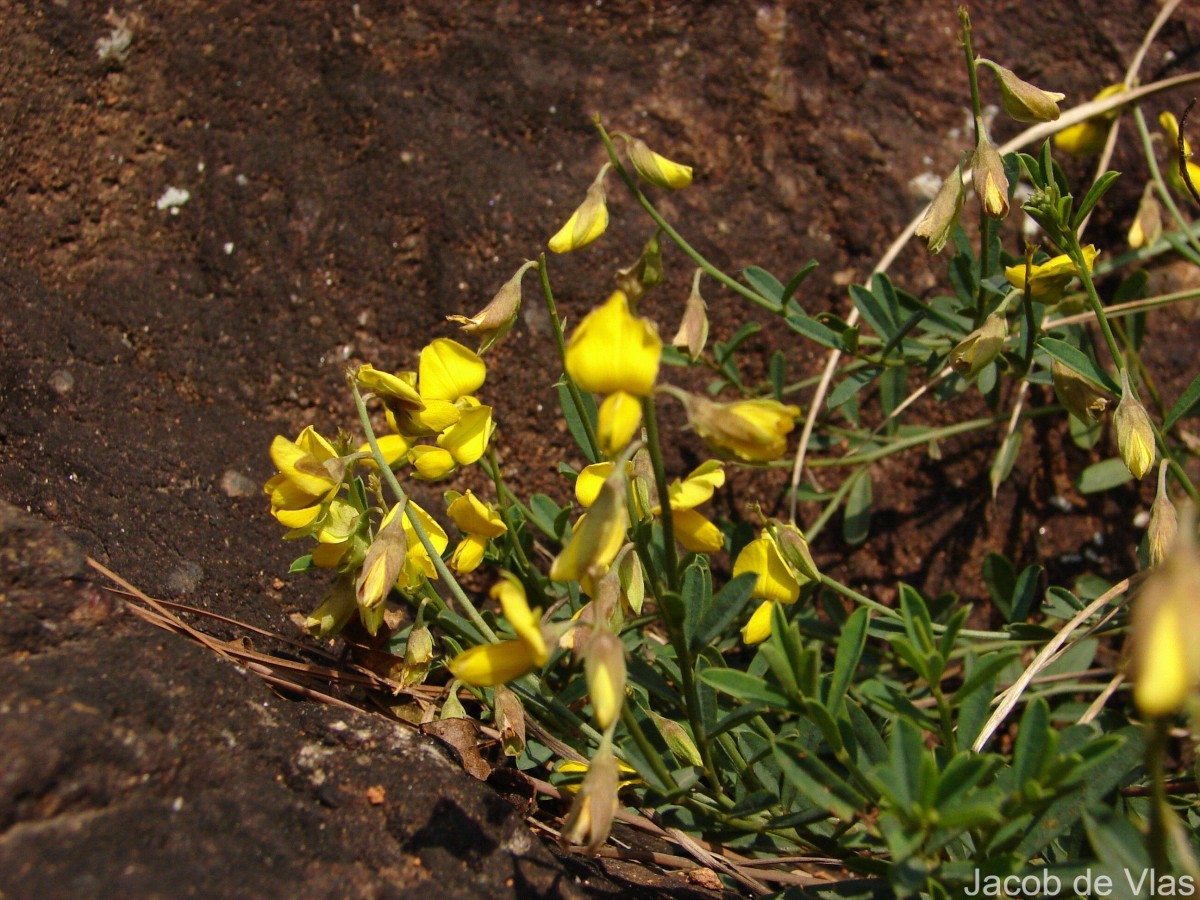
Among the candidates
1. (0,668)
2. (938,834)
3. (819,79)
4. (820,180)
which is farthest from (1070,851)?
(819,79)

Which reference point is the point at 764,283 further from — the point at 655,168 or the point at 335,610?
the point at 335,610

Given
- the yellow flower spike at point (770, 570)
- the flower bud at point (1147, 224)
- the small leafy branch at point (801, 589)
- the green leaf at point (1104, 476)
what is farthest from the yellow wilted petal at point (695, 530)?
the flower bud at point (1147, 224)

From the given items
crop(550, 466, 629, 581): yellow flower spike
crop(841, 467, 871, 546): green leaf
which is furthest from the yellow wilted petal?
crop(841, 467, 871, 546): green leaf

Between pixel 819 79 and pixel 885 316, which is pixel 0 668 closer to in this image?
pixel 885 316

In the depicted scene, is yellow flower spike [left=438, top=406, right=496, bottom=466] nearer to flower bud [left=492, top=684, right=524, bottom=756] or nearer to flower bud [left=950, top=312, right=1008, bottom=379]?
flower bud [left=492, top=684, right=524, bottom=756]

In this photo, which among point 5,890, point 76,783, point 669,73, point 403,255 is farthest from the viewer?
point 669,73
